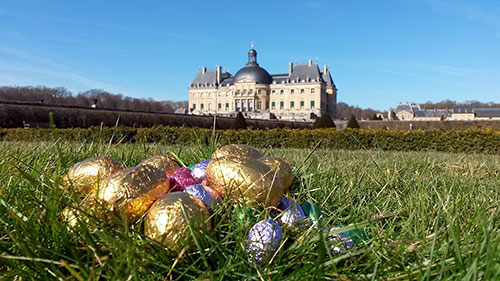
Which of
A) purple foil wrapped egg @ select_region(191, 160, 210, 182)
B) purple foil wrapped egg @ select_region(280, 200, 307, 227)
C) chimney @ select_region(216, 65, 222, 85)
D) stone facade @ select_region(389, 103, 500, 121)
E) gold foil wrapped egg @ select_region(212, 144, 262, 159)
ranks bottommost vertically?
purple foil wrapped egg @ select_region(280, 200, 307, 227)

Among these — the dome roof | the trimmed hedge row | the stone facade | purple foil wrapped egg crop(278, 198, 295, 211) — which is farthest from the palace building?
purple foil wrapped egg crop(278, 198, 295, 211)

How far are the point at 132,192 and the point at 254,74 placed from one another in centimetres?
7331

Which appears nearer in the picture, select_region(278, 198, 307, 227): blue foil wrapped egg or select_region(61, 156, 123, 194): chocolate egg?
select_region(278, 198, 307, 227): blue foil wrapped egg

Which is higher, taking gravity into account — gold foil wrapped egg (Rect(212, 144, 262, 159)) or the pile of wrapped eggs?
gold foil wrapped egg (Rect(212, 144, 262, 159))

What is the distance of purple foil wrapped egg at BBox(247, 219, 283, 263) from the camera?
110cm

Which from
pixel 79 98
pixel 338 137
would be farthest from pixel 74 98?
pixel 338 137

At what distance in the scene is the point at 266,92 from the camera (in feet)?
242

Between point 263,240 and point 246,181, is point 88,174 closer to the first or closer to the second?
point 246,181

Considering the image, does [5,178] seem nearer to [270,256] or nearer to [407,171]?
[270,256]

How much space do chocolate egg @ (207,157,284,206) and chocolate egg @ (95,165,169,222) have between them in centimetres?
24

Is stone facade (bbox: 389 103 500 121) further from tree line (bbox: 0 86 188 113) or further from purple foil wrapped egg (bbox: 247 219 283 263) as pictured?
purple foil wrapped egg (bbox: 247 219 283 263)

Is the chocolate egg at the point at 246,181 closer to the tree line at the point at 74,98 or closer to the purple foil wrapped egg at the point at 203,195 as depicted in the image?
the purple foil wrapped egg at the point at 203,195

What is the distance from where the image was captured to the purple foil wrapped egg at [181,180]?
157cm

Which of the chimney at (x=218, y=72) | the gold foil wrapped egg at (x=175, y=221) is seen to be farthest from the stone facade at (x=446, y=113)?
the gold foil wrapped egg at (x=175, y=221)
